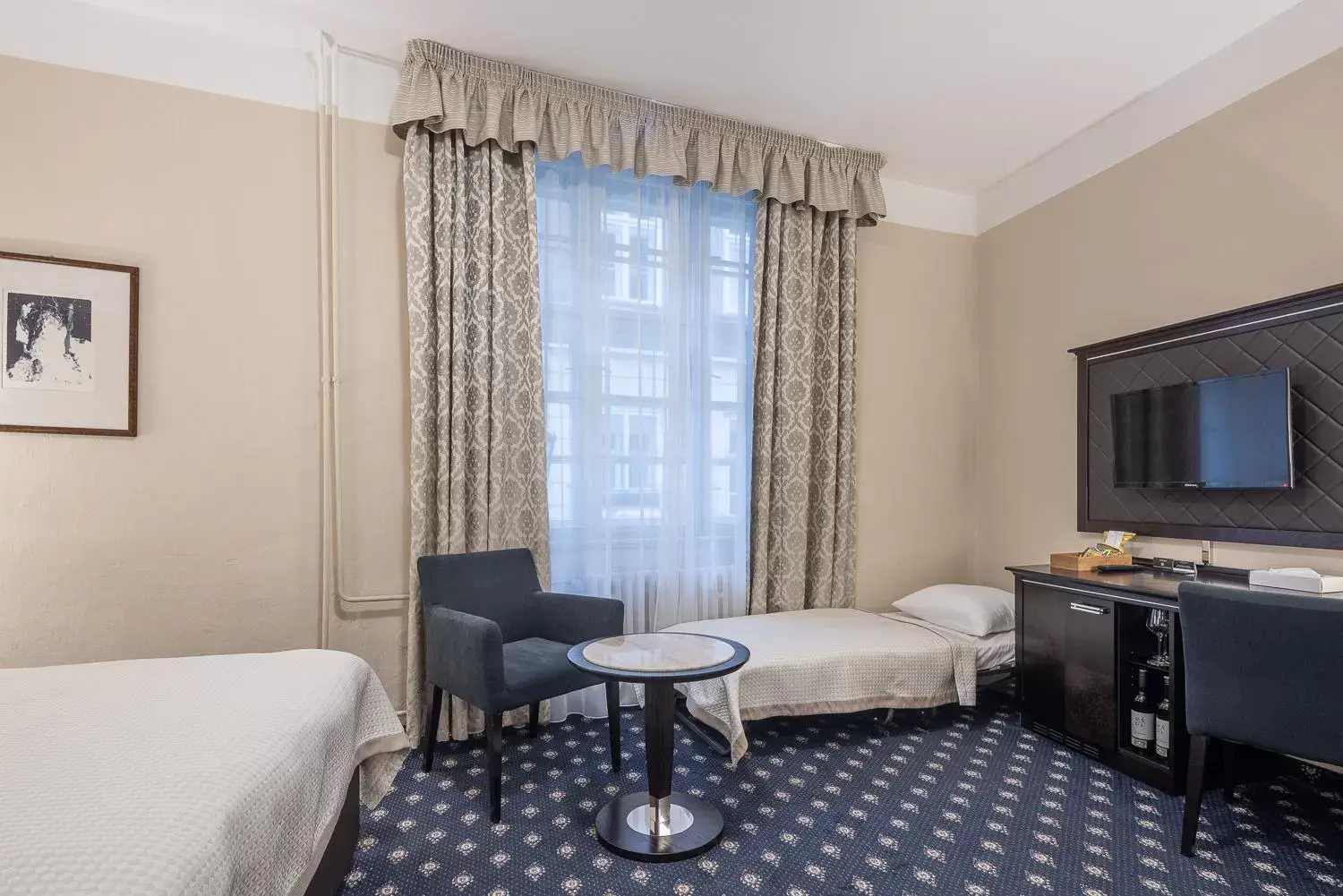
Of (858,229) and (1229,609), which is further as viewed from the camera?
(858,229)

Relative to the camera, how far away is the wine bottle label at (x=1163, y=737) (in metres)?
2.38

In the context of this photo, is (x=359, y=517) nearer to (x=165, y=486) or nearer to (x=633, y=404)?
(x=165, y=486)

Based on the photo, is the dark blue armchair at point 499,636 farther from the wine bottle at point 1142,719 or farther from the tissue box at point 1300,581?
the tissue box at point 1300,581

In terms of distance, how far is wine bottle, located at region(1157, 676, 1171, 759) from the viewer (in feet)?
7.77

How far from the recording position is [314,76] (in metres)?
2.87

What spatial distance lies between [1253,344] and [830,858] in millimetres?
2504

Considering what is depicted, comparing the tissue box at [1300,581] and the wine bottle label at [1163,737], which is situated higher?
the tissue box at [1300,581]

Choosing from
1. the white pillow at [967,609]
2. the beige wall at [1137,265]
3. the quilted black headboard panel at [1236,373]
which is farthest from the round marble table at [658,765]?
the beige wall at [1137,265]

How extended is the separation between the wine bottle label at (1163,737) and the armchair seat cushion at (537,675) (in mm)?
1971

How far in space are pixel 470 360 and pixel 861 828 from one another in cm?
230

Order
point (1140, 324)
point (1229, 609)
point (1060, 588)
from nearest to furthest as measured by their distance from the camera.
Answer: point (1229, 609) < point (1060, 588) < point (1140, 324)

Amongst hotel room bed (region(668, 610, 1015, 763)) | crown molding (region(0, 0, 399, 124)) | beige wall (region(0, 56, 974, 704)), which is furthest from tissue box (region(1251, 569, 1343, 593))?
crown molding (region(0, 0, 399, 124))

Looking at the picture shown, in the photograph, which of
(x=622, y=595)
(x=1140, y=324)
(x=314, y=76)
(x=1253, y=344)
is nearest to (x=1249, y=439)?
(x=1253, y=344)

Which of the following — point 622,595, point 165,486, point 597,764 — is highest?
point 165,486
